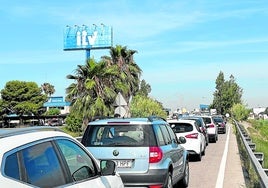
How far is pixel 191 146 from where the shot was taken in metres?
17.2

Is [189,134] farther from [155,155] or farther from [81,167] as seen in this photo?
[81,167]

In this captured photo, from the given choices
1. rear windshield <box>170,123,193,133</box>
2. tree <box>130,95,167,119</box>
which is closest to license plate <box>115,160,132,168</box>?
rear windshield <box>170,123,193,133</box>

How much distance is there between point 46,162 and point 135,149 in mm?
4489

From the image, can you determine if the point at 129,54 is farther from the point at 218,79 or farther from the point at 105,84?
the point at 218,79

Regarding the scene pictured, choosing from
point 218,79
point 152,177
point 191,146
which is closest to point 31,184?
point 152,177

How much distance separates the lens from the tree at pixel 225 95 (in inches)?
4887

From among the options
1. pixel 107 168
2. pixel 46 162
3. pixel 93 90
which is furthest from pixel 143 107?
pixel 46 162

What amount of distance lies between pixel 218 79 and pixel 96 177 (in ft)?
418

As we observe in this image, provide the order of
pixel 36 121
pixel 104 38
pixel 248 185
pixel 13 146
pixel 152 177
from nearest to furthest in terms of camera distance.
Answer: pixel 13 146 < pixel 152 177 < pixel 248 185 < pixel 104 38 < pixel 36 121

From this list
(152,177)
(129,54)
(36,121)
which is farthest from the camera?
(36,121)

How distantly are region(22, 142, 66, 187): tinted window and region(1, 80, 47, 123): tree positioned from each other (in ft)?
280

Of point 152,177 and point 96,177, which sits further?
point 152,177

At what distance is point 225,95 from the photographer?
125062 mm

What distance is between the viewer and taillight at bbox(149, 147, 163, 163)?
27.6 feet
